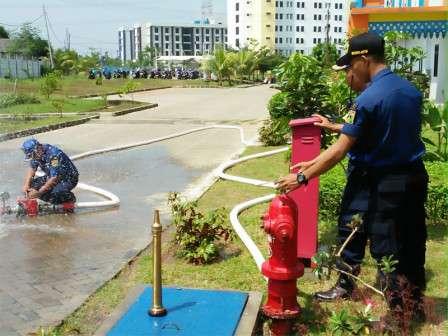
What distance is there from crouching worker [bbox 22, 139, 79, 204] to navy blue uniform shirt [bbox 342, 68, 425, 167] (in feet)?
15.1

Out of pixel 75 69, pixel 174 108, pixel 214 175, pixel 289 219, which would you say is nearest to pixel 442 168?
pixel 214 175

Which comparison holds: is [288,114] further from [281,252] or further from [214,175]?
[214,175]

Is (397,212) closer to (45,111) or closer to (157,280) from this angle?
(157,280)

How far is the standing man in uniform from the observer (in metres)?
3.28

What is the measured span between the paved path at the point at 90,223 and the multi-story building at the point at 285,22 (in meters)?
94.6

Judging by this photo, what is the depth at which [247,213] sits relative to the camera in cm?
654

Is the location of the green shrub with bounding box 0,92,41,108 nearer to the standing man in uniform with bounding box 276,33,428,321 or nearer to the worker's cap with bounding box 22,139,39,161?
the worker's cap with bounding box 22,139,39,161

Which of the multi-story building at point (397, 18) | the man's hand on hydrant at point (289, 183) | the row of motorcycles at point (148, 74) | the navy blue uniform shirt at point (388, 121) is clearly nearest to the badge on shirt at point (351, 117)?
the navy blue uniform shirt at point (388, 121)

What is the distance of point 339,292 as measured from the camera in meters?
3.94

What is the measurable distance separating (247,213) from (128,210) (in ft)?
5.46

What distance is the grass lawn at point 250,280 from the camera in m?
3.75

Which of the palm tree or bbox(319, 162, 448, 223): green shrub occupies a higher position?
the palm tree

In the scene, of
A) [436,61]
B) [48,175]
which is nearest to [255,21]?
[436,61]

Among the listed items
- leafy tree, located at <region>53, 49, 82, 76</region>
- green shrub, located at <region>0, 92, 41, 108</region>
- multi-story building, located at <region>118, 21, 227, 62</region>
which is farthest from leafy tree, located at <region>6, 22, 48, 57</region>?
multi-story building, located at <region>118, 21, 227, 62</region>
